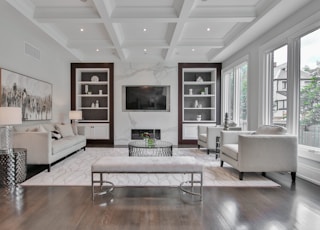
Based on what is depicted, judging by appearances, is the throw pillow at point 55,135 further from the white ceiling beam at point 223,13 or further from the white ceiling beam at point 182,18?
the white ceiling beam at point 223,13

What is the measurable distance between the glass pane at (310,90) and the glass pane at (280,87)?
1.62 feet

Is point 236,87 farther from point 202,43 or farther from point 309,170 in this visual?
point 309,170

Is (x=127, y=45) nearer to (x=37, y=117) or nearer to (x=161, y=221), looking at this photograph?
(x=37, y=117)

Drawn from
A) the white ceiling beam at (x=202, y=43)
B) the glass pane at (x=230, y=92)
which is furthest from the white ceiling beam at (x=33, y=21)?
the glass pane at (x=230, y=92)

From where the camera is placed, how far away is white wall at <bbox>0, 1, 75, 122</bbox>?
4.30 meters

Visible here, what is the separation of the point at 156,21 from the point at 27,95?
3.32 m

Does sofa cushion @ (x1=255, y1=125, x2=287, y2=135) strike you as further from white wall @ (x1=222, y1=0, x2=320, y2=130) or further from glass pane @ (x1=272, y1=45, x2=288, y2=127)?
white wall @ (x1=222, y1=0, x2=320, y2=130)

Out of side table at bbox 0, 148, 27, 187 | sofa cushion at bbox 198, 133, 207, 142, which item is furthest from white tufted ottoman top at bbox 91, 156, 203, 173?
sofa cushion at bbox 198, 133, 207, 142

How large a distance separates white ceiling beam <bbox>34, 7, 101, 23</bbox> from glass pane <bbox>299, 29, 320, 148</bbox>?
12.1ft

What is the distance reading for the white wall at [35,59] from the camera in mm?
4297

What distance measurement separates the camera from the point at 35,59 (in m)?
5.47

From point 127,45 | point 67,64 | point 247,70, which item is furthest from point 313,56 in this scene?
point 67,64

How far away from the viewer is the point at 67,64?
7.59 m

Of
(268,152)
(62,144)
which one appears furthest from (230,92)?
(62,144)
